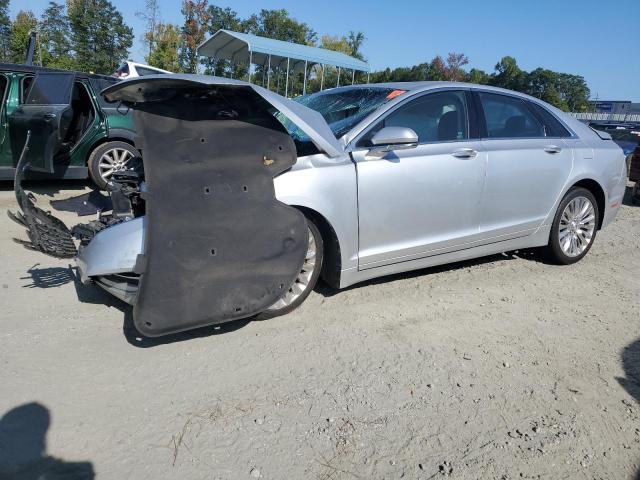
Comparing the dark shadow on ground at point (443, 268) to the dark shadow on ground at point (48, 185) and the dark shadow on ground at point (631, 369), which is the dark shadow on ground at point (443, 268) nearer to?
the dark shadow on ground at point (631, 369)

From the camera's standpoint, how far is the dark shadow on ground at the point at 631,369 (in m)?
2.89

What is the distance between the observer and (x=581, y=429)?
251cm

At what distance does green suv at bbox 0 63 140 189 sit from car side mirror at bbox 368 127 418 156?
4009 millimetres

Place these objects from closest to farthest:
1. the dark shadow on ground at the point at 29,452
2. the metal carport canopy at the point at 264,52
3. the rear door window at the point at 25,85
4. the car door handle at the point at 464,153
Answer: the dark shadow on ground at the point at 29,452 → the car door handle at the point at 464,153 → the rear door window at the point at 25,85 → the metal carport canopy at the point at 264,52

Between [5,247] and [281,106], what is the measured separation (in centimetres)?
352

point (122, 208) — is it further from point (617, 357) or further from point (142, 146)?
point (617, 357)

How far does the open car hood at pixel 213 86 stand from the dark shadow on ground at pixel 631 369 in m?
2.31

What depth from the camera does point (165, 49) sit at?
111 feet

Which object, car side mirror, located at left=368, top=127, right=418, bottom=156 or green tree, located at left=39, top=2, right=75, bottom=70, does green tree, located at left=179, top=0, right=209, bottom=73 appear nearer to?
green tree, located at left=39, top=2, right=75, bottom=70

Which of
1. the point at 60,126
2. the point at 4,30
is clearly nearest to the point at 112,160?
the point at 60,126

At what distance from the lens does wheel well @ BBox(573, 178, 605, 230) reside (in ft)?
16.3

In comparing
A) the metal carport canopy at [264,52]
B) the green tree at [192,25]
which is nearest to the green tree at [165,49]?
the green tree at [192,25]

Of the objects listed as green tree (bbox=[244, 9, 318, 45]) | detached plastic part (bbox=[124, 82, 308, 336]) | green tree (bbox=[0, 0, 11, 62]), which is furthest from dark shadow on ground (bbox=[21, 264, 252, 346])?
green tree (bbox=[244, 9, 318, 45])

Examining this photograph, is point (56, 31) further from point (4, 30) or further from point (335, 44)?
point (335, 44)
